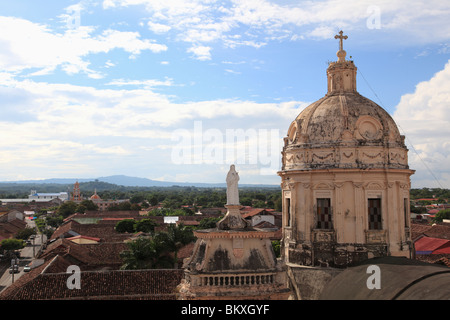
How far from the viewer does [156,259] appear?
121 ft

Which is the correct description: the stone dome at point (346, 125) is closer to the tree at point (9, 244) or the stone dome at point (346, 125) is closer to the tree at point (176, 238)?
the tree at point (176, 238)

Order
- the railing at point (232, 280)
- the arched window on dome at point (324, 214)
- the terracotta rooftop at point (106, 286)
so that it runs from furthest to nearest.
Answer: the terracotta rooftop at point (106, 286), the arched window on dome at point (324, 214), the railing at point (232, 280)

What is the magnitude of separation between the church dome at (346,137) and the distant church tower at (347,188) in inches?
1.7

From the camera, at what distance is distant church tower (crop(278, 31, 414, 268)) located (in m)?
18.8

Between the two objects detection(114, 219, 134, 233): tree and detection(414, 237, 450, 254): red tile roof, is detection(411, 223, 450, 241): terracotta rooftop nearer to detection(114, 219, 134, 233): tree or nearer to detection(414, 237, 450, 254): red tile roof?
detection(414, 237, 450, 254): red tile roof

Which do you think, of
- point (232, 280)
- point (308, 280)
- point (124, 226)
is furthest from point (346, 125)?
point (124, 226)

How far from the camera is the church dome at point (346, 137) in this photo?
63.1ft

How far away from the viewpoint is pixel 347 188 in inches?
750

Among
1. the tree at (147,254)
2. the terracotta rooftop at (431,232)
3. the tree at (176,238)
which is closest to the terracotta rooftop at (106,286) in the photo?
the tree at (147,254)

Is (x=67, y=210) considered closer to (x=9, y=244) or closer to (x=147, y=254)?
(x=9, y=244)

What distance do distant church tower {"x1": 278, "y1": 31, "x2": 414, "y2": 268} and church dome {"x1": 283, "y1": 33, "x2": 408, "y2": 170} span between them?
4cm

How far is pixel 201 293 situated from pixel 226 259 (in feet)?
4.56
